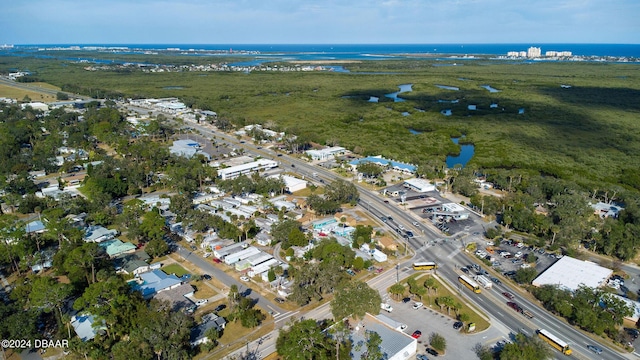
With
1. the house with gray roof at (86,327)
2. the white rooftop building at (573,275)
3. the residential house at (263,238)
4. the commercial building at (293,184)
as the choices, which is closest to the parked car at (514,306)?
the white rooftop building at (573,275)

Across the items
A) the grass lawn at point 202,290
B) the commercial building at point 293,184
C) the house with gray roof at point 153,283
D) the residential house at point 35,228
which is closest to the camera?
the house with gray roof at point 153,283

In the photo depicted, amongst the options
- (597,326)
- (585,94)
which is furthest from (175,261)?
(585,94)

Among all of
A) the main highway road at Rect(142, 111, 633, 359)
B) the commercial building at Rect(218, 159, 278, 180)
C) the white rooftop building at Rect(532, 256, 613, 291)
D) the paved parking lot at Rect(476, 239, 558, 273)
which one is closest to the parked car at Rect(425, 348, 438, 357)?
the main highway road at Rect(142, 111, 633, 359)

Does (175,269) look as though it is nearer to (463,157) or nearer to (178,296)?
(178,296)

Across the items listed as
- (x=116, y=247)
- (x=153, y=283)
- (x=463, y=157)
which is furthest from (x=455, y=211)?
(x=116, y=247)

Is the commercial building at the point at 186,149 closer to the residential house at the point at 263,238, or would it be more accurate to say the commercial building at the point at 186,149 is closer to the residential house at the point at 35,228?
the residential house at the point at 35,228
